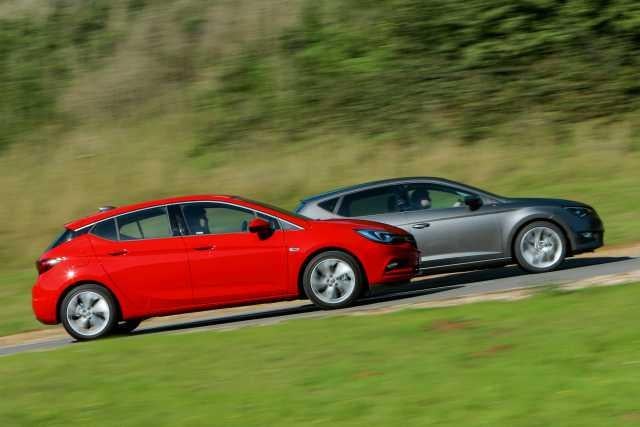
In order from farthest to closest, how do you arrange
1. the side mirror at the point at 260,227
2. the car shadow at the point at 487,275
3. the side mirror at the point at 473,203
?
1. the car shadow at the point at 487,275
2. the side mirror at the point at 473,203
3. the side mirror at the point at 260,227

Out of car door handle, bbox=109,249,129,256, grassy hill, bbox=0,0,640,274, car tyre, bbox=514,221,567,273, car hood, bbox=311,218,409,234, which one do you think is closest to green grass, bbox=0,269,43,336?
grassy hill, bbox=0,0,640,274

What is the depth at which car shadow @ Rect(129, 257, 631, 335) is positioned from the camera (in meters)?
13.8

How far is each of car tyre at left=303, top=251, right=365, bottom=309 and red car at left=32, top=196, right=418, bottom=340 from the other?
1 cm

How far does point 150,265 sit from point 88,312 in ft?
3.09

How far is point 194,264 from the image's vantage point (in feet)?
41.9

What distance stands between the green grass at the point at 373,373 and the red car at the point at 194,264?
6.50ft

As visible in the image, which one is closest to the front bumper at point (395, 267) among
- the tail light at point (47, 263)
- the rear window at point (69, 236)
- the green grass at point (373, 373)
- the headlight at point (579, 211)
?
the green grass at point (373, 373)

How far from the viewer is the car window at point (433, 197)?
14703mm

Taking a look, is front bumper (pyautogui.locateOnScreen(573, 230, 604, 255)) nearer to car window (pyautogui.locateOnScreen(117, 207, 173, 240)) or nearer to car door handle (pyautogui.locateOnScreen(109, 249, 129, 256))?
car window (pyautogui.locateOnScreen(117, 207, 173, 240))

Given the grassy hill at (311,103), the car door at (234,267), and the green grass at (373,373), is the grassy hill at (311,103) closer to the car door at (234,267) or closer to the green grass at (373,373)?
the car door at (234,267)

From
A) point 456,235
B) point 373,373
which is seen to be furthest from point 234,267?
point 373,373

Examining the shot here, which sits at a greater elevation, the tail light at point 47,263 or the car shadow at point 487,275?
the tail light at point 47,263

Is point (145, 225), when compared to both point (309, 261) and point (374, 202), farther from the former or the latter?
point (374, 202)

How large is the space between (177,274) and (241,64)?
1712 cm
